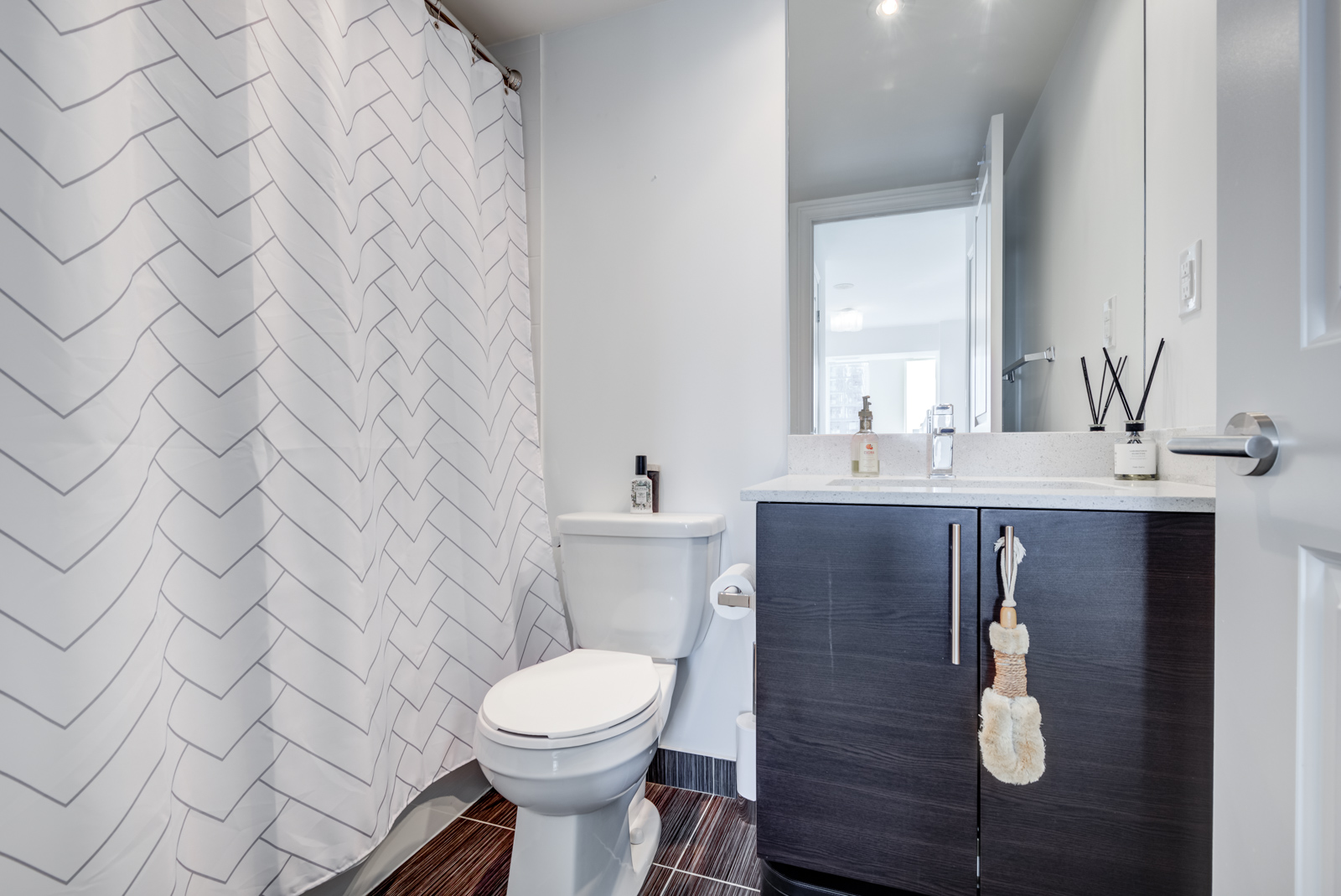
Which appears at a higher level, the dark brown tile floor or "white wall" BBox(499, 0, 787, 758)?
"white wall" BBox(499, 0, 787, 758)

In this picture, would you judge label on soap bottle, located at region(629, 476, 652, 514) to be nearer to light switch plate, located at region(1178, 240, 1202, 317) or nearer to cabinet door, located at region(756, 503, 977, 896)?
cabinet door, located at region(756, 503, 977, 896)

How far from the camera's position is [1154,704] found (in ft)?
2.98

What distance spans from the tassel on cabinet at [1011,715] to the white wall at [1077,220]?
0.68 meters

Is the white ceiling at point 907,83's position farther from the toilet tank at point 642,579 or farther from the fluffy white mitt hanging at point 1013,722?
the fluffy white mitt hanging at point 1013,722

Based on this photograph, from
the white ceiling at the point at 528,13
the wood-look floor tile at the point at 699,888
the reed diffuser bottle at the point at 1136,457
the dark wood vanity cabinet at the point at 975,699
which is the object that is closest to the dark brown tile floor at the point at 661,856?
the wood-look floor tile at the point at 699,888

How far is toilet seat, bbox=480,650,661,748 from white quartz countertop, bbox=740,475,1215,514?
0.47m

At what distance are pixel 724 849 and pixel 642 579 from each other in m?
0.67

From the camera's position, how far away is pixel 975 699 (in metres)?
0.99

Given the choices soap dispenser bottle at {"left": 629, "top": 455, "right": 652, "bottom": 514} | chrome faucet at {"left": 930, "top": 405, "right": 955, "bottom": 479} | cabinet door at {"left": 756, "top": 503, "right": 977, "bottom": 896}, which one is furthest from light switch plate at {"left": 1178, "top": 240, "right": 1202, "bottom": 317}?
soap dispenser bottle at {"left": 629, "top": 455, "right": 652, "bottom": 514}

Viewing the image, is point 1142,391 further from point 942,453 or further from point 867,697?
point 867,697

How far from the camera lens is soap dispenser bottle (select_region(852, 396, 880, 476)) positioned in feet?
4.97

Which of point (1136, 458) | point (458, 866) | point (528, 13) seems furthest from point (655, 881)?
point (528, 13)

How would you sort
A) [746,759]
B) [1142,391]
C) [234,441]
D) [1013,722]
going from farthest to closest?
[746,759] → [1142,391] → [234,441] → [1013,722]

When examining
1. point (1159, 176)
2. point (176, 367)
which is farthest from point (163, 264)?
point (1159, 176)
